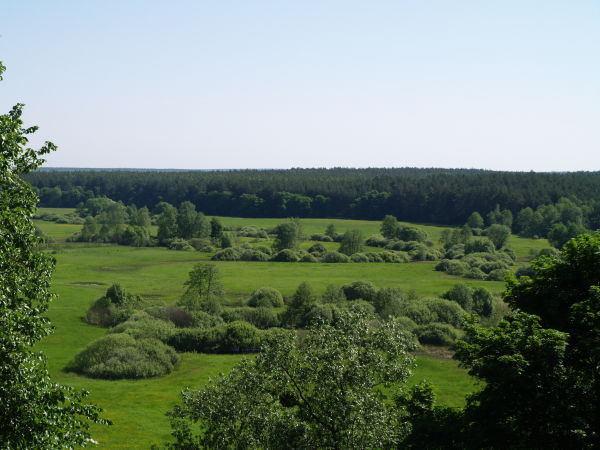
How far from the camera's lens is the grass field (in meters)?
40.2

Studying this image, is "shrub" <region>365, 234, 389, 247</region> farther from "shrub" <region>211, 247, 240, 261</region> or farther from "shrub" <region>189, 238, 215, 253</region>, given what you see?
"shrub" <region>189, 238, 215, 253</region>

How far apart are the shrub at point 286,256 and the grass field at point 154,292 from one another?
5446 mm

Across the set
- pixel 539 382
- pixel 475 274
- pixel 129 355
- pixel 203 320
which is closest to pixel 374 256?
pixel 475 274

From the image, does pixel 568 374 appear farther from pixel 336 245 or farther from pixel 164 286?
pixel 336 245

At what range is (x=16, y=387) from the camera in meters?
15.3

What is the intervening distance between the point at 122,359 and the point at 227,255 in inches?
2853

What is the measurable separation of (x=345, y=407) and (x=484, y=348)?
5.84 metres

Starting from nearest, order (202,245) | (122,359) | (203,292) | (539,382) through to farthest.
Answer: (539,382) < (122,359) < (203,292) < (202,245)

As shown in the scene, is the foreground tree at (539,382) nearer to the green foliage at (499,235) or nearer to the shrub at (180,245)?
the shrub at (180,245)

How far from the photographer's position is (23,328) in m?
16.6

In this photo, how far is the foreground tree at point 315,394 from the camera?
62.1 ft

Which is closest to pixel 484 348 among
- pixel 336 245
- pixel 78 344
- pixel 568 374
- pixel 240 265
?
pixel 568 374

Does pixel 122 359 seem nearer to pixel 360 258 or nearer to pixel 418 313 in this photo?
pixel 418 313

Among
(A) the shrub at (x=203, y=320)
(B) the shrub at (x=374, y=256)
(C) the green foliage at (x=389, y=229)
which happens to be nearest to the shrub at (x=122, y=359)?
(A) the shrub at (x=203, y=320)
